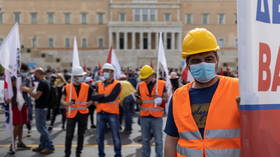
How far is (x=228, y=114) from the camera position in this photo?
6.49 feet

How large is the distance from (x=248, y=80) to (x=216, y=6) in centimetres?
6740

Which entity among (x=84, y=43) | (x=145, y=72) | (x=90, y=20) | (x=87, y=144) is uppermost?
(x=90, y=20)

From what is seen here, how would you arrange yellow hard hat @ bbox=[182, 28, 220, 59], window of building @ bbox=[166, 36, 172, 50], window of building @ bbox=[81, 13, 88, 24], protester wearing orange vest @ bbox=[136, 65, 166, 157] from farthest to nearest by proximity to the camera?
window of building @ bbox=[81, 13, 88, 24]
window of building @ bbox=[166, 36, 172, 50]
protester wearing orange vest @ bbox=[136, 65, 166, 157]
yellow hard hat @ bbox=[182, 28, 220, 59]

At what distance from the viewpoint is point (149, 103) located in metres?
5.79

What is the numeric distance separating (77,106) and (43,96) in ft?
3.66

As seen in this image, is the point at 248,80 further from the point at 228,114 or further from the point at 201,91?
the point at 201,91

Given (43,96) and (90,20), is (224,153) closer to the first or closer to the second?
(43,96)

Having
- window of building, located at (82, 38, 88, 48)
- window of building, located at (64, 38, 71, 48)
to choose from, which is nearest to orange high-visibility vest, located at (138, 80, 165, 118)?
window of building, located at (82, 38, 88, 48)

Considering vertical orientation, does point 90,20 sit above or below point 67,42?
above

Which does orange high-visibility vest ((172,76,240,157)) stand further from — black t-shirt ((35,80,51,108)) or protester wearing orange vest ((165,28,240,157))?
black t-shirt ((35,80,51,108))

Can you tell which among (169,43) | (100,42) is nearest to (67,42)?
(100,42)

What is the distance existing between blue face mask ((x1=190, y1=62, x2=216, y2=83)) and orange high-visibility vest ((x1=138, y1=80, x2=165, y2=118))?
3530 millimetres

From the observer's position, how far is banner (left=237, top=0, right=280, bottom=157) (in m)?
1.57

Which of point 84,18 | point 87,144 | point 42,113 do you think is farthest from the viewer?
point 84,18
